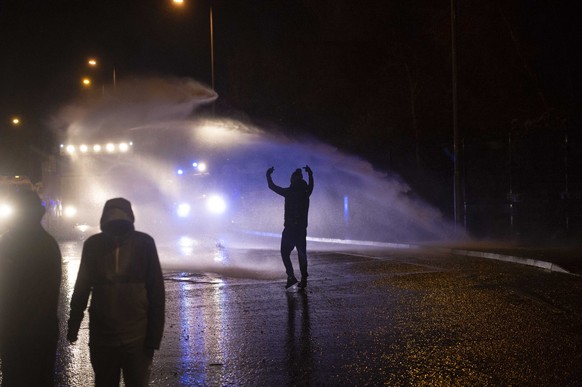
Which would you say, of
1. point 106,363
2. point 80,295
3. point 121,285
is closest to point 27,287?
point 80,295

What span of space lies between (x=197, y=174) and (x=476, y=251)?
55.4 feet

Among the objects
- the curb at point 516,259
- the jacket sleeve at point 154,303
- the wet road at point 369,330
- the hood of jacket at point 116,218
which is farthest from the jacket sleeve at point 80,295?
the curb at point 516,259

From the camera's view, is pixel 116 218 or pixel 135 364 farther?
pixel 116 218

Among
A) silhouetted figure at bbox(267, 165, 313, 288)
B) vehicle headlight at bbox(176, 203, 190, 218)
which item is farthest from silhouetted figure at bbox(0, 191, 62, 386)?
vehicle headlight at bbox(176, 203, 190, 218)

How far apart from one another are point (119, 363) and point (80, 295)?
543 millimetres

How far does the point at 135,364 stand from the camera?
15.0ft

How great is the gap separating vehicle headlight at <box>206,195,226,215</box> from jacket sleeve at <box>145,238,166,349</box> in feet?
96.2

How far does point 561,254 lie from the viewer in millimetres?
17297

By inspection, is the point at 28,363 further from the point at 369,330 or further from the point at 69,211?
the point at 69,211

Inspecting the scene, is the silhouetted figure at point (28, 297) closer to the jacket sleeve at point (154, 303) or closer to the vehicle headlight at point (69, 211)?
the jacket sleeve at point (154, 303)

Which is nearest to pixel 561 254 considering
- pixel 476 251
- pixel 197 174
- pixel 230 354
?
pixel 476 251

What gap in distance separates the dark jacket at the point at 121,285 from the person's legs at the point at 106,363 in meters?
0.06

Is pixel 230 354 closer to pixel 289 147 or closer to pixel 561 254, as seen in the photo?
pixel 561 254

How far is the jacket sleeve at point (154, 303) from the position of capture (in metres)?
4.64
